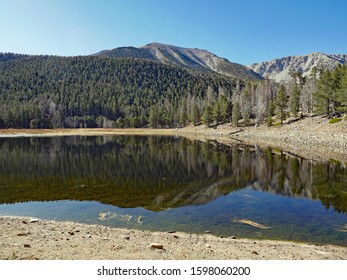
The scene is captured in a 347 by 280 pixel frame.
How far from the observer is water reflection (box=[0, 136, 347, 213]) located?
86.2 ft

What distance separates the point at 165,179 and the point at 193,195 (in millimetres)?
7796

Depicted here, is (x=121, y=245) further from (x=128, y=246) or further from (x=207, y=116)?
(x=207, y=116)

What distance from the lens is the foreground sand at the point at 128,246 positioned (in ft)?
38.6

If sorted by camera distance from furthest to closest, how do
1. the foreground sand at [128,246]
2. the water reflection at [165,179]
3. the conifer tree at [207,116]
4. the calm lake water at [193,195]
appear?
the conifer tree at [207,116], the water reflection at [165,179], the calm lake water at [193,195], the foreground sand at [128,246]

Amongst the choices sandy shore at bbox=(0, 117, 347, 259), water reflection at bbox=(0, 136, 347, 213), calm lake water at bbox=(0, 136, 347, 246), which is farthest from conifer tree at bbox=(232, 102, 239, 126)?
sandy shore at bbox=(0, 117, 347, 259)

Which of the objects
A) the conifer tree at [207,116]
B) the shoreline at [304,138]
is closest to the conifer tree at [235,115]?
the shoreline at [304,138]

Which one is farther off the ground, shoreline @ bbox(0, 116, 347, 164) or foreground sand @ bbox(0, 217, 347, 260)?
shoreline @ bbox(0, 116, 347, 164)

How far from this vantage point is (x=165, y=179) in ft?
113

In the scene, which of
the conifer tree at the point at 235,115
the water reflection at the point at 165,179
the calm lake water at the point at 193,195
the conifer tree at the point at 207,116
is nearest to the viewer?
the calm lake water at the point at 193,195

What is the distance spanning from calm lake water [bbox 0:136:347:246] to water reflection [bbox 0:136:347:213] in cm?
9

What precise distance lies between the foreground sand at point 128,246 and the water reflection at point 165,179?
724cm

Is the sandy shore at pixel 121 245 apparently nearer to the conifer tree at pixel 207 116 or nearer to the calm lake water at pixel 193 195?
the calm lake water at pixel 193 195

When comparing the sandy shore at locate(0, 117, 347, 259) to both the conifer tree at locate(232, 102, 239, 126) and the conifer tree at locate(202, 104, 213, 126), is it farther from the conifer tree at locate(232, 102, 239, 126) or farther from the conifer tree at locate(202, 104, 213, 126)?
the conifer tree at locate(202, 104, 213, 126)

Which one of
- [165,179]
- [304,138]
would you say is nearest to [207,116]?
[304,138]
